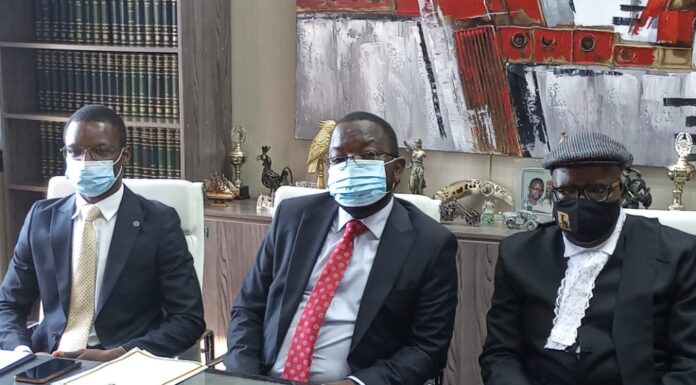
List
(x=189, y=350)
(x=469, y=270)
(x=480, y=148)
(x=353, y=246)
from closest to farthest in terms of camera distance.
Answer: (x=353, y=246)
(x=189, y=350)
(x=469, y=270)
(x=480, y=148)

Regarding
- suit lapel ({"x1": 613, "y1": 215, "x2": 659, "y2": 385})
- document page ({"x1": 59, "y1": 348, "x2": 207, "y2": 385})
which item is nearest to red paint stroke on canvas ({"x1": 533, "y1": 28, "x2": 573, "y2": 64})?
suit lapel ({"x1": 613, "y1": 215, "x2": 659, "y2": 385})

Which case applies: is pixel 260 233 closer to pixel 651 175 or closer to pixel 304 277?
pixel 304 277

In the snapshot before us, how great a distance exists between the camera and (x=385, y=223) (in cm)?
227

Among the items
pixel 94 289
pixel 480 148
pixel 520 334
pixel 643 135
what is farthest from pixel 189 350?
pixel 643 135

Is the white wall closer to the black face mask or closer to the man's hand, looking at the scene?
the black face mask

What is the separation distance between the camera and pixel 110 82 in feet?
12.3

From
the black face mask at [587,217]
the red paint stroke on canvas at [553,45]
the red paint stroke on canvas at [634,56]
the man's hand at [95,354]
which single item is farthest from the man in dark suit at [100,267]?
the red paint stroke on canvas at [634,56]

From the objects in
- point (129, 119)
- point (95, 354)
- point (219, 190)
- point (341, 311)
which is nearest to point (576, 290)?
point (341, 311)

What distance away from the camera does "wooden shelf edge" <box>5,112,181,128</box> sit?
11.8 feet

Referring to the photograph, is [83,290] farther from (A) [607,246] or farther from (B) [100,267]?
(A) [607,246]

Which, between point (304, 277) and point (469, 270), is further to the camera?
point (469, 270)

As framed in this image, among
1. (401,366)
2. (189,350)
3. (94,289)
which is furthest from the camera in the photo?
(189,350)

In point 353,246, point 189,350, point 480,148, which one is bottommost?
point 189,350

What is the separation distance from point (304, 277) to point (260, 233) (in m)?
1.13
